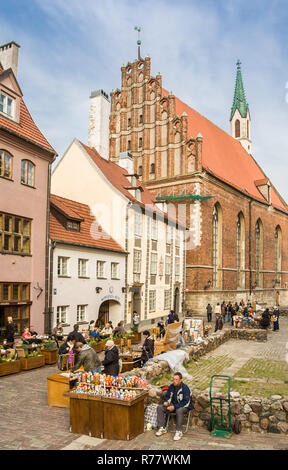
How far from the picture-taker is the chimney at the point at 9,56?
2052 cm

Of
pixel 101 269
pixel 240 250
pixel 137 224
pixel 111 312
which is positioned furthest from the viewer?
pixel 240 250

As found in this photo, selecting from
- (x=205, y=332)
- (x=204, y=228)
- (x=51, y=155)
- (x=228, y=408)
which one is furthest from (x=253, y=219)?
(x=228, y=408)

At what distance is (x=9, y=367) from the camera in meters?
13.7

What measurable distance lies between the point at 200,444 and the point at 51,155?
626 inches

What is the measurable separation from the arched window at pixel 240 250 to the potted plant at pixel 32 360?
123 ft

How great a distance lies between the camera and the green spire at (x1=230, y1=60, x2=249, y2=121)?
229ft

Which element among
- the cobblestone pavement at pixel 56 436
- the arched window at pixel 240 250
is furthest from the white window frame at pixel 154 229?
the cobblestone pavement at pixel 56 436

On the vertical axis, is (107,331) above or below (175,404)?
below

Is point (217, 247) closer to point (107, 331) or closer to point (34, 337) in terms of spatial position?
point (107, 331)

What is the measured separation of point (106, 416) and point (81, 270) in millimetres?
A: 15442

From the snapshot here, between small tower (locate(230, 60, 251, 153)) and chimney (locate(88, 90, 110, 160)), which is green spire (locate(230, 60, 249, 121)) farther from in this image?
chimney (locate(88, 90, 110, 160))

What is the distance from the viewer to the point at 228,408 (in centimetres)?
902

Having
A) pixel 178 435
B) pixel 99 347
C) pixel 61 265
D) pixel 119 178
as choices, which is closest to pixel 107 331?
pixel 99 347

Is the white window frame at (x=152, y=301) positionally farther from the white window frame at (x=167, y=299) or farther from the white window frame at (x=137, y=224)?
the white window frame at (x=137, y=224)
